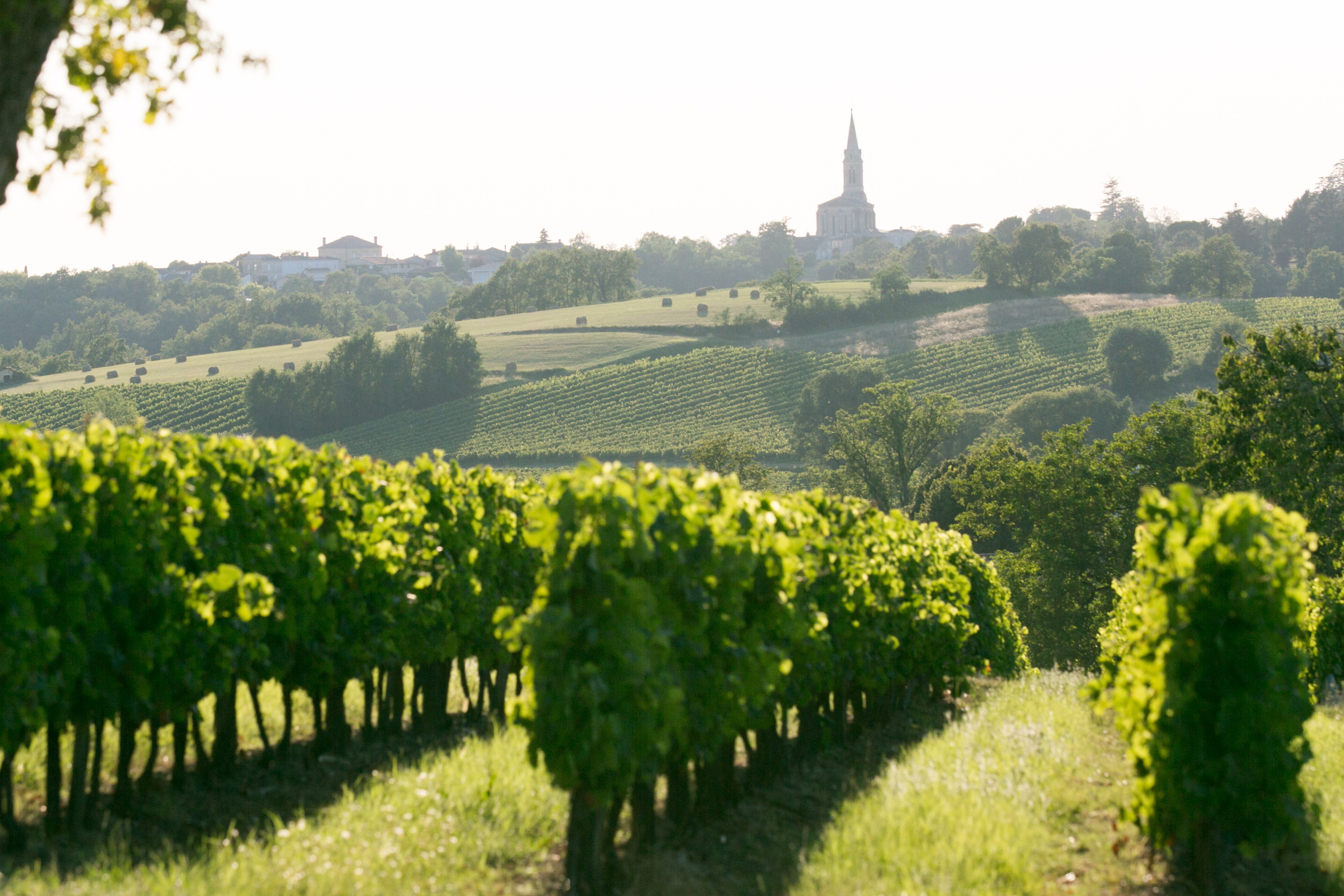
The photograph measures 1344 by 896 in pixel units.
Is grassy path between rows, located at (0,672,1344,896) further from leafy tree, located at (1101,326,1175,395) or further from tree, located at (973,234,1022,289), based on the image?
tree, located at (973,234,1022,289)

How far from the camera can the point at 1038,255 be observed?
113625 millimetres

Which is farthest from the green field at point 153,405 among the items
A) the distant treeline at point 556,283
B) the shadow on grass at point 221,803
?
the shadow on grass at point 221,803

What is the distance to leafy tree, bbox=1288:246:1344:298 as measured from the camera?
12656 cm

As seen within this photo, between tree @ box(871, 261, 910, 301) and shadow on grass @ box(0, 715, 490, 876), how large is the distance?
102m

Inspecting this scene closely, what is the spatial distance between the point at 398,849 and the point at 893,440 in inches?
2254

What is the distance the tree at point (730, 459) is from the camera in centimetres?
6094

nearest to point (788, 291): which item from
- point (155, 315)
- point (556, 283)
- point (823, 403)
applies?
point (823, 403)

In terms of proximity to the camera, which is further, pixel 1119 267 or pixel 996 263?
pixel 1119 267

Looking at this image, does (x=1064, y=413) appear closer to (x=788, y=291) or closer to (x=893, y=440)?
(x=893, y=440)

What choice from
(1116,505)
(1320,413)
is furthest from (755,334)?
(1320,413)

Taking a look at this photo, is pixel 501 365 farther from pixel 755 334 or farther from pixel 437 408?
pixel 755 334

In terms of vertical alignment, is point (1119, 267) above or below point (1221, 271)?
above

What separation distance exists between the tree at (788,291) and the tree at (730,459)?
3987 cm

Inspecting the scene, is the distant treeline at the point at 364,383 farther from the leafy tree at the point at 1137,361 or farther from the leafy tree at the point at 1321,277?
the leafy tree at the point at 1321,277
